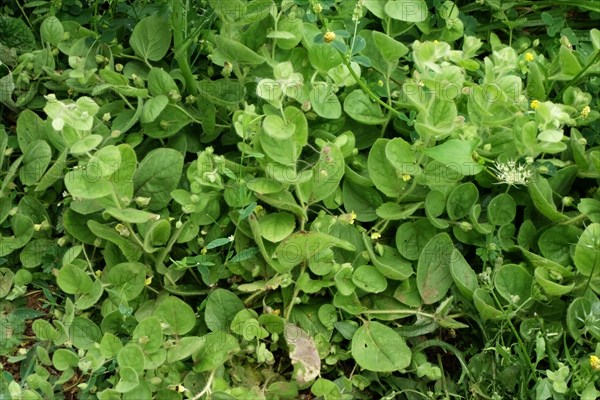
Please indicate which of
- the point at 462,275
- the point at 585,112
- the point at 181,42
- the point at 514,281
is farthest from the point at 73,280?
the point at 585,112

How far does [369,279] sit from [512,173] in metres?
0.51

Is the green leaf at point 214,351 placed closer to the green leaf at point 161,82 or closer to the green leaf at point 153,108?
the green leaf at point 153,108

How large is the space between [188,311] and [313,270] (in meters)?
0.37

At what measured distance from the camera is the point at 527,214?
2.51 m

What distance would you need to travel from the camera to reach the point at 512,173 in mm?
2293

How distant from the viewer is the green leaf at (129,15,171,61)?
2586 millimetres

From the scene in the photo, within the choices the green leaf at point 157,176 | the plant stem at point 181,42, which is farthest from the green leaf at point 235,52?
the green leaf at point 157,176

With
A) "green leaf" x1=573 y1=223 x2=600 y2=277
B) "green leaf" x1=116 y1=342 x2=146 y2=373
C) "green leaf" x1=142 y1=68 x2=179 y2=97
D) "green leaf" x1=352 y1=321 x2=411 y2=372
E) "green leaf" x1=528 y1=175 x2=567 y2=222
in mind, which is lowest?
"green leaf" x1=352 y1=321 x2=411 y2=372

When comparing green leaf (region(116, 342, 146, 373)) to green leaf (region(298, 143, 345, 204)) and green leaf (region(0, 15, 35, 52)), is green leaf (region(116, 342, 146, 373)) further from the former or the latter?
green leaf (region(0, 15, 35, 52))

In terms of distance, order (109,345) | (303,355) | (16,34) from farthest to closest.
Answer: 1. (16,34)
2. (303,355)
3. (109,345)

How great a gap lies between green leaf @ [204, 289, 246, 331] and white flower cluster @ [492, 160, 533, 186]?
843 millimetres

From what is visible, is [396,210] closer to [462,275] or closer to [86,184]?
[462,275]

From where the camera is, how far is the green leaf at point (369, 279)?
91.6 inches

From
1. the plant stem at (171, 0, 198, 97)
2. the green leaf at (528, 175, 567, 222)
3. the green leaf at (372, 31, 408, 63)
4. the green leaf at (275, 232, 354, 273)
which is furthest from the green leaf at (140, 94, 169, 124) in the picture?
the green leaf at (528, 175, 567, 222)
